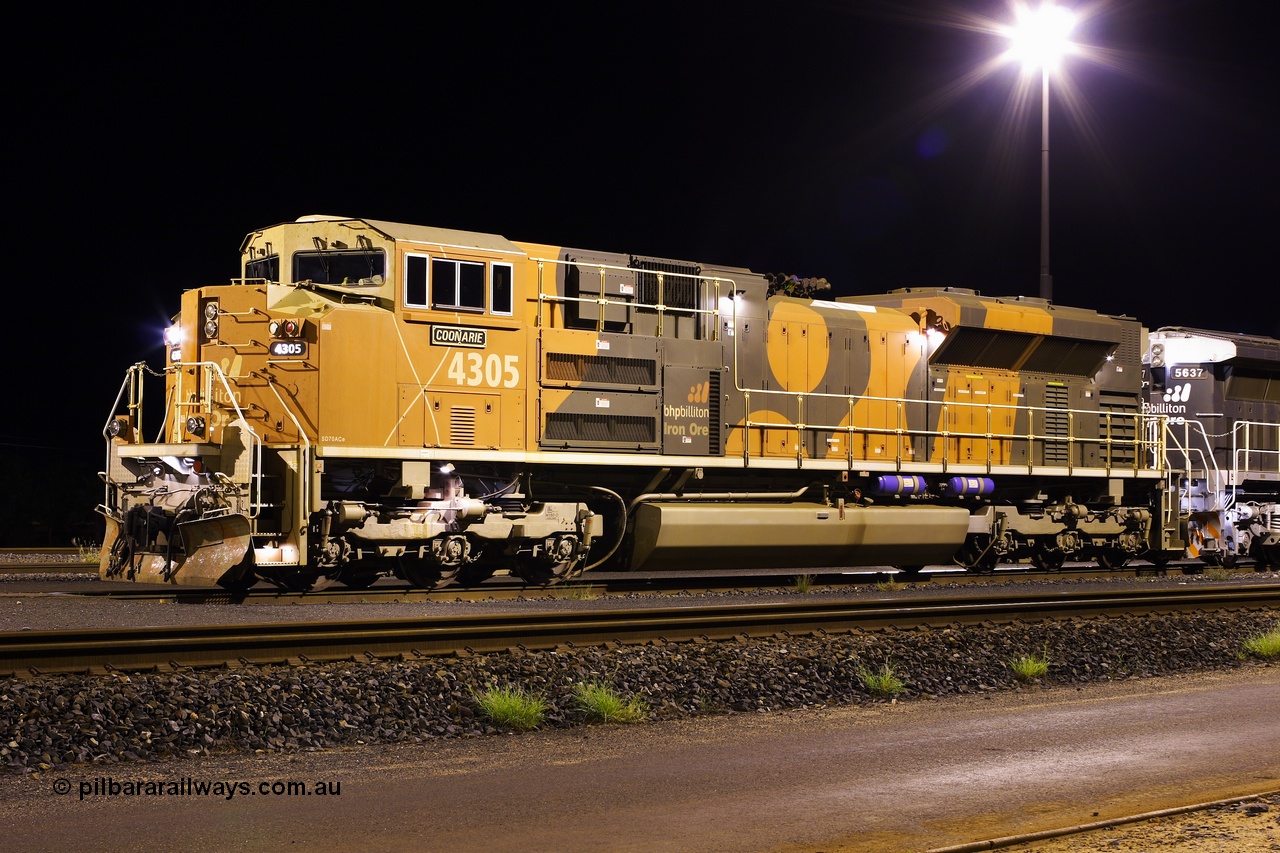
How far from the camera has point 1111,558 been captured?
Result: 20266 millimetres

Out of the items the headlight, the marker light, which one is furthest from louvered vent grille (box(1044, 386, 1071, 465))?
the marker light

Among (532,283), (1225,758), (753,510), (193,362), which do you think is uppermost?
(532,283)

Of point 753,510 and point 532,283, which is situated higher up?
point 532,283

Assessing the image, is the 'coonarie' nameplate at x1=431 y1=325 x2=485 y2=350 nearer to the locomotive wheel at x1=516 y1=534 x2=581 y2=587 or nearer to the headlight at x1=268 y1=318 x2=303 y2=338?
the headlight at x1=268 y1=318 x2=303 y2=338

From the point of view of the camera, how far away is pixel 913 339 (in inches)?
710

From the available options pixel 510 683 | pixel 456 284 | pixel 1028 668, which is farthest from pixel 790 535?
pixel 510 683

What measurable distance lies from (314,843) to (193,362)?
8968 mm

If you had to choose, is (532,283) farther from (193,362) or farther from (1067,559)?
(1067,559)

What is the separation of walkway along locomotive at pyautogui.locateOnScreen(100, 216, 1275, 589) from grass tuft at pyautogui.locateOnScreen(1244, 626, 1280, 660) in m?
5.96

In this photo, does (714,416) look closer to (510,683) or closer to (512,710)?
(510,683)

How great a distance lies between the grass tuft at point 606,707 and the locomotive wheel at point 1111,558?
13.9m

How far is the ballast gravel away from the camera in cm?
694

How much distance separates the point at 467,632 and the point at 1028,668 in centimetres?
426

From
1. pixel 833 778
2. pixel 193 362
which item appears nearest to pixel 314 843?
pixel 833 778
